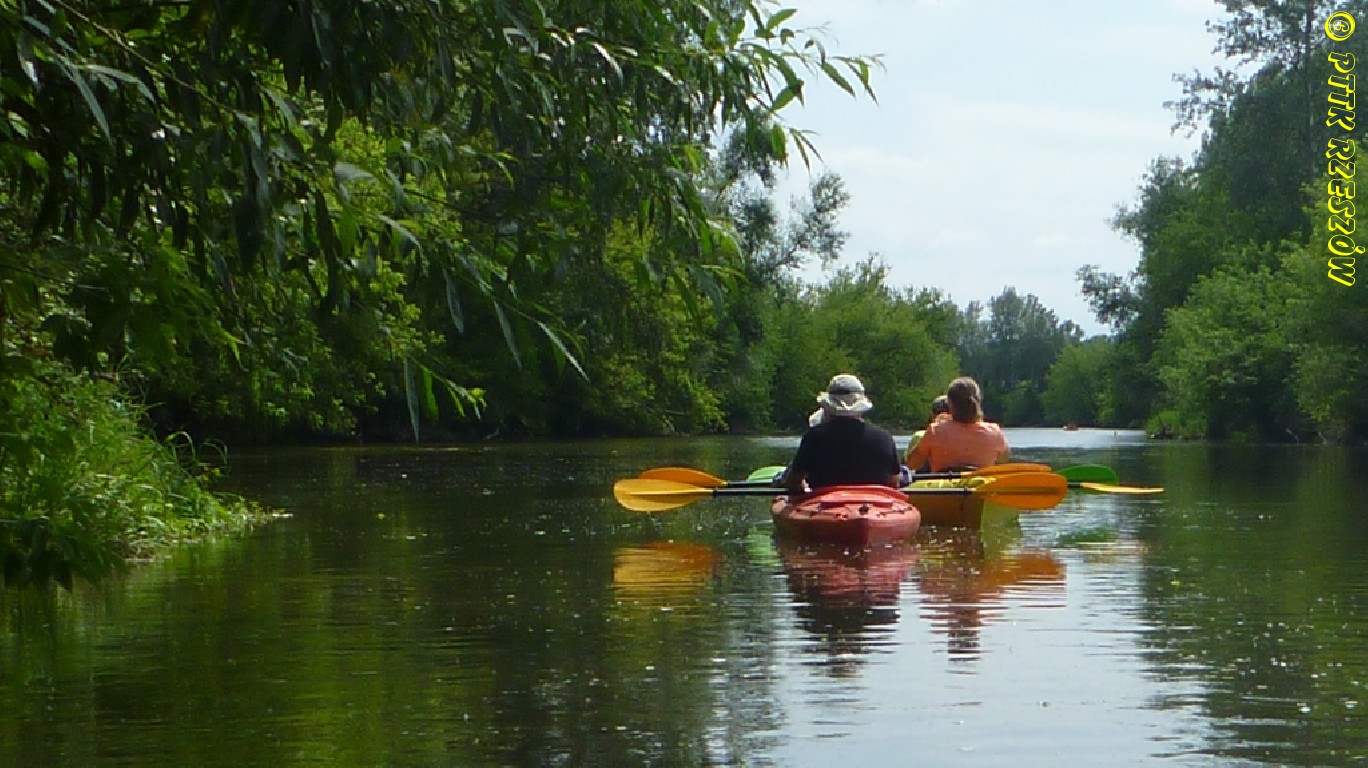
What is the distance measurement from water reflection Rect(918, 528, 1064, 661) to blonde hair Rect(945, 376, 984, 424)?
1.33m

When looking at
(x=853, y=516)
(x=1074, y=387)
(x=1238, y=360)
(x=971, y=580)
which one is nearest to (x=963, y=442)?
(x=853, y=516)

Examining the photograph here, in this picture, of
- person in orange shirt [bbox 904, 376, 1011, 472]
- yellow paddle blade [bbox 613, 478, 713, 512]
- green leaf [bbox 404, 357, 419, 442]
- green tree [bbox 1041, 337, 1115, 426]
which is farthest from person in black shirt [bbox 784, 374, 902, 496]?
green tree [bbox 1041, 337, 1115, 426]

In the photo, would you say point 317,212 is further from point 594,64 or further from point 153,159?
point 594,64

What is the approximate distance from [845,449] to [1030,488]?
1.96m

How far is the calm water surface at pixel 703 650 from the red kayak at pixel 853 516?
23cm

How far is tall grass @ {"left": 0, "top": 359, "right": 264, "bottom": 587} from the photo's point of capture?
473 centimetres

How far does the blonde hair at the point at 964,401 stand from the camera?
15703 millimetres

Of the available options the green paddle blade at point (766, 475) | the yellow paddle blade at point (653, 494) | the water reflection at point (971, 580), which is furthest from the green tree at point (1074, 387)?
the water reflection at point (971, 580)

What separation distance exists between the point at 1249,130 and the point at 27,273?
181 feet

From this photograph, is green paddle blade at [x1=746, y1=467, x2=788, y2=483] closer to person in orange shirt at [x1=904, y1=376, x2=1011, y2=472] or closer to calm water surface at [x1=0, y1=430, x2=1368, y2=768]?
calm water surface at [x1=0, y1=430, x2=1368, y2=768]

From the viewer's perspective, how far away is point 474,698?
6.64 metres

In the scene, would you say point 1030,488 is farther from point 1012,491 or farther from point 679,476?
point 679,476

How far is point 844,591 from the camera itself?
10.3m

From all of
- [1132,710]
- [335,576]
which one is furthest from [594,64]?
[335,576]
